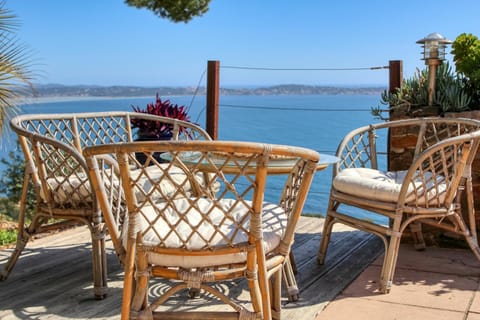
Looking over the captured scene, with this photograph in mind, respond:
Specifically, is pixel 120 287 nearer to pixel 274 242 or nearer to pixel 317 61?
pixel 274 242

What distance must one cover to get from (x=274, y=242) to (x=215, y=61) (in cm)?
298

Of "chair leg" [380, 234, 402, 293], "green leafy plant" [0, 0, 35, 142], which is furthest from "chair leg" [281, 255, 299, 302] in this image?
"green leafy plant" [0, 0, 35, 142]

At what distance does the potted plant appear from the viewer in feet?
14.4

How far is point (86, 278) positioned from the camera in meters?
2.72

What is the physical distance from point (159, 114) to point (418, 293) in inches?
106

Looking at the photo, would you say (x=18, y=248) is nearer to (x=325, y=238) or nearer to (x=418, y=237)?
(x=325, y=238)

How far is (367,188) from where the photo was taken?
260 cm

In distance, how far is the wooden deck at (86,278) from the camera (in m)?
2.29

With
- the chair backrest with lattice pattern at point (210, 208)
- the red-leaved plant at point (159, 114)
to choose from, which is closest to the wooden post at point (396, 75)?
Result: the red-leaved plant at point (159, 114)

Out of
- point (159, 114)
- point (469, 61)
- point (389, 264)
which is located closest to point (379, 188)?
point (389, 264)

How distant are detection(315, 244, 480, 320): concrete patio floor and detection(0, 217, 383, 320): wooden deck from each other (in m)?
0.08

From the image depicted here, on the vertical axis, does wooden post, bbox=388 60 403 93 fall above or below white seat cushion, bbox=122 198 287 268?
above

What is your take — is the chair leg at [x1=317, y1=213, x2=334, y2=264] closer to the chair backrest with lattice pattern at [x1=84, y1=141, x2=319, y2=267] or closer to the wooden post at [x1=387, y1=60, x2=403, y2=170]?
the chair backrest with lattice pattern at [x1=84, y1=141, x2=319, y2=267]

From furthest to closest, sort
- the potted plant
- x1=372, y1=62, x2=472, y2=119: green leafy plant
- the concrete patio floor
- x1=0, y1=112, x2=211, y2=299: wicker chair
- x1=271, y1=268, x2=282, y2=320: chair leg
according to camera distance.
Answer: the potted plant < x1=372, y1=62, x2=472, y2=119: green leafy plant < x1=0, y1=112, x2=211, y2=299: wicker chair < the concrete patio floor < x1=271, y1=268, x2=282, y2=320: chair leg
